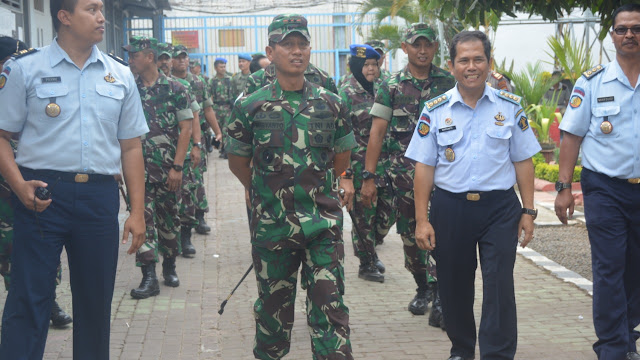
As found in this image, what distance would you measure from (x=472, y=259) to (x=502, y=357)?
58 centimetres

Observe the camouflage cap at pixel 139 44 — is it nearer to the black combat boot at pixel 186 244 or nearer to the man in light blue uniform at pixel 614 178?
the black combat boot at pixel 186 244

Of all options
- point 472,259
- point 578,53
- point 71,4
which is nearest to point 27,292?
point 71,4

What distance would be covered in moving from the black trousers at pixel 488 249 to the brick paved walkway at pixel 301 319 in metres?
0.85

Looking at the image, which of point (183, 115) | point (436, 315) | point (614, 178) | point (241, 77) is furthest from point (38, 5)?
point (614, 178)

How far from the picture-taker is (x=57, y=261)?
4.19 m

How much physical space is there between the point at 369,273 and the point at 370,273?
0.04ft

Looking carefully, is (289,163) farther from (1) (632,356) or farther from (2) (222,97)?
(2) (222,97)

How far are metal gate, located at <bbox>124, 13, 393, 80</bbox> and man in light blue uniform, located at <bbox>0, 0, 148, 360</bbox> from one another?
63.2 feet

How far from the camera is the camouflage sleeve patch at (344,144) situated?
475cm

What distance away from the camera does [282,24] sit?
4586mm

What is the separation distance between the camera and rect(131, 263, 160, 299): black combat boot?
7152 mm

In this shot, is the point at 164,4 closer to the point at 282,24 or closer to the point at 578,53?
the point at 578,53

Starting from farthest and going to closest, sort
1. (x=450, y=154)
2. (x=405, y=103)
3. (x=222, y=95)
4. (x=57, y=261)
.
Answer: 1. (x=222, y=95)
2. (x=405, y=103)
3. (x=450, y=154)
4. (x=57, y=261)

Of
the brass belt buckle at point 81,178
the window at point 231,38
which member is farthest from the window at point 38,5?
the window at point 231,38
